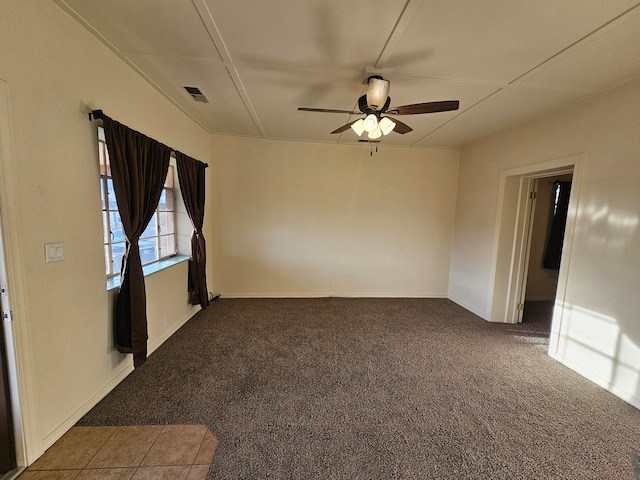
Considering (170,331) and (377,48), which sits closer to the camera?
(377,48)

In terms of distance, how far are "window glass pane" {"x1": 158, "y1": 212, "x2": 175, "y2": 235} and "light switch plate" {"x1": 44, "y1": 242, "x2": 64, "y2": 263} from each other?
1.60 metres

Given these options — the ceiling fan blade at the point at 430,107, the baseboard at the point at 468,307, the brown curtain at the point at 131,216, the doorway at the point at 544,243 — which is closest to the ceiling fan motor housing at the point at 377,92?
the ceiling fan blade at the point at 430,107

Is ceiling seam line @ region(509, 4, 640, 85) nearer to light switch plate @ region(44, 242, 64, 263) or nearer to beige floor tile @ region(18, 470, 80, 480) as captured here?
light switch plate @ region(44, 242, 64, 263)

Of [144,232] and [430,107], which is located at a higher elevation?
[430,107]

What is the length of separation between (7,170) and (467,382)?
354 centimetres

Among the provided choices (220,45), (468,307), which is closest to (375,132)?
(220,45)

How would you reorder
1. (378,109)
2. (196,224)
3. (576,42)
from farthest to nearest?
(196,224) → (378,109) → (576,42)

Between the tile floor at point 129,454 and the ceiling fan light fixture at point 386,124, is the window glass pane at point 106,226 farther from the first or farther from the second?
the ceiling fan light fixture at point 386,124

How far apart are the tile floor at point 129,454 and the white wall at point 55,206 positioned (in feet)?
0.42

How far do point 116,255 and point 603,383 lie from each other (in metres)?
4.60

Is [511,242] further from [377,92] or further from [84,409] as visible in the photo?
[84,409]

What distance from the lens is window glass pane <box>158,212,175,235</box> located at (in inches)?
126

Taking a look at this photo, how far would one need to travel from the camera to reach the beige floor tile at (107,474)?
4.58 feet

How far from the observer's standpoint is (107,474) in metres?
1.41
